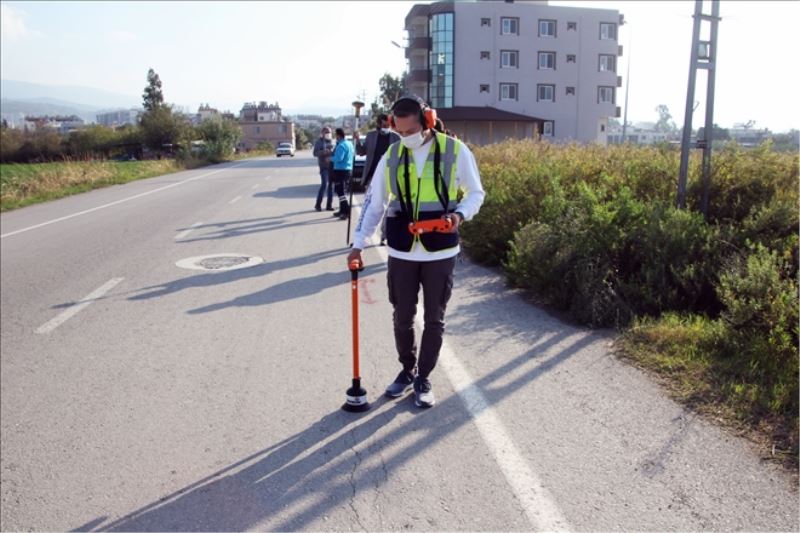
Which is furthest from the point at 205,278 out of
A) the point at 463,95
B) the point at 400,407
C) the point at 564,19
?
the point at 564,19

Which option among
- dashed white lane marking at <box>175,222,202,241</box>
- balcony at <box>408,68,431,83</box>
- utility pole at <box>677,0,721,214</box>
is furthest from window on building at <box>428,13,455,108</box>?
utility pole at <box>677,0,721,214</box>

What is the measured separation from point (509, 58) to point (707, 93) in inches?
2264

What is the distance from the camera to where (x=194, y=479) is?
153 inches

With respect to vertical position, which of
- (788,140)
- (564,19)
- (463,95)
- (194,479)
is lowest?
(194,479)

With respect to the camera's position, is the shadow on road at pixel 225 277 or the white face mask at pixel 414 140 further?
the shadow on road at pixel 225 277

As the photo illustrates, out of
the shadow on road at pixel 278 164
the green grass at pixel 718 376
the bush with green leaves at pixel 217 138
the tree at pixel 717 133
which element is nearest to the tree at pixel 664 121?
the tree at pixel 717 133

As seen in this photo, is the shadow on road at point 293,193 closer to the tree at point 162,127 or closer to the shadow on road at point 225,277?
the shadow on road at point 225,277

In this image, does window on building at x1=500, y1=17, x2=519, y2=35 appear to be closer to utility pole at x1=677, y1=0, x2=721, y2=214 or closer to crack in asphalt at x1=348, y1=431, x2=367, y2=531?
utility pole at x1=677, y1=0, x2=721, y2=214

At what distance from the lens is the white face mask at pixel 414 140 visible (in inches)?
174

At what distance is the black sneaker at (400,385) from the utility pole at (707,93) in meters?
4.30

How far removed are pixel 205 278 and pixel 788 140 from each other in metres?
7.20

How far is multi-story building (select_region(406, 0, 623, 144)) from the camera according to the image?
200 ft

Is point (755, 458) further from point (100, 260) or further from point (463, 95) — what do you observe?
point (463, 95)

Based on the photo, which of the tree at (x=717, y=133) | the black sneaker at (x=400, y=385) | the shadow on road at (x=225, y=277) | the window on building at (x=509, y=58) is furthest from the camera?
the window on building at (x=509, y=58)
